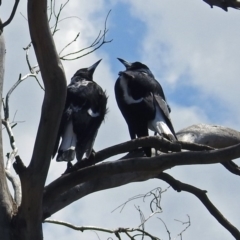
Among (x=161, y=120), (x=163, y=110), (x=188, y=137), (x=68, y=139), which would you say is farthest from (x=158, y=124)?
(x=68, y=139)

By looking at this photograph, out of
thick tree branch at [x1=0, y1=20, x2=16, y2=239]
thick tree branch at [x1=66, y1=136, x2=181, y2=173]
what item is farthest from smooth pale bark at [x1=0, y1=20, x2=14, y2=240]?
thick tree branch at [x1=66, y1=136, x2=181, y2=173]

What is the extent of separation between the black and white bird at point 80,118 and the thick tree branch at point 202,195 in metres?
0.63

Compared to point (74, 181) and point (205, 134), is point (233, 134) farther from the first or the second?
point (74, 181)

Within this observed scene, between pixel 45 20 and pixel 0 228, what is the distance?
1153 millimetres

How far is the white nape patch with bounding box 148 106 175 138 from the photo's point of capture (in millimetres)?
5250

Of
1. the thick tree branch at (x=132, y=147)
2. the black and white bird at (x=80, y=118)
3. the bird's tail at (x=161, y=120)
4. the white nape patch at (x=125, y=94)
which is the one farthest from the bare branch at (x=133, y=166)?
the white nape patch at (x=125, y=94)

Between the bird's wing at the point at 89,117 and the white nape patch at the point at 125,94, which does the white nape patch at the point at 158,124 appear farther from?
the bird's wing at the point at 89,117

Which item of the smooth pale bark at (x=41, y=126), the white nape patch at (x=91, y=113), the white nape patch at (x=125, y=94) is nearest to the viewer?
the smooth pale bark at (x=41, y=126)

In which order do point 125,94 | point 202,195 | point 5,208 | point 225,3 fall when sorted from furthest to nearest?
1. point 125,94
2. point 202,195
3. point 5,208
4. point 225,3

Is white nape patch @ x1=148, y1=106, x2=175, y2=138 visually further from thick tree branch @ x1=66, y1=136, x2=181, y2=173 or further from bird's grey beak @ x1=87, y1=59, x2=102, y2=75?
thick tree branch @ x1=66, y1=136, x2=181, y2=173

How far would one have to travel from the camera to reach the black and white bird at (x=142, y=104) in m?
5.42

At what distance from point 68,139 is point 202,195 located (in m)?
1.05

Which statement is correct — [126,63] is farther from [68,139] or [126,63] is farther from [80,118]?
[68,139]

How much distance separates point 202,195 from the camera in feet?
15.1
